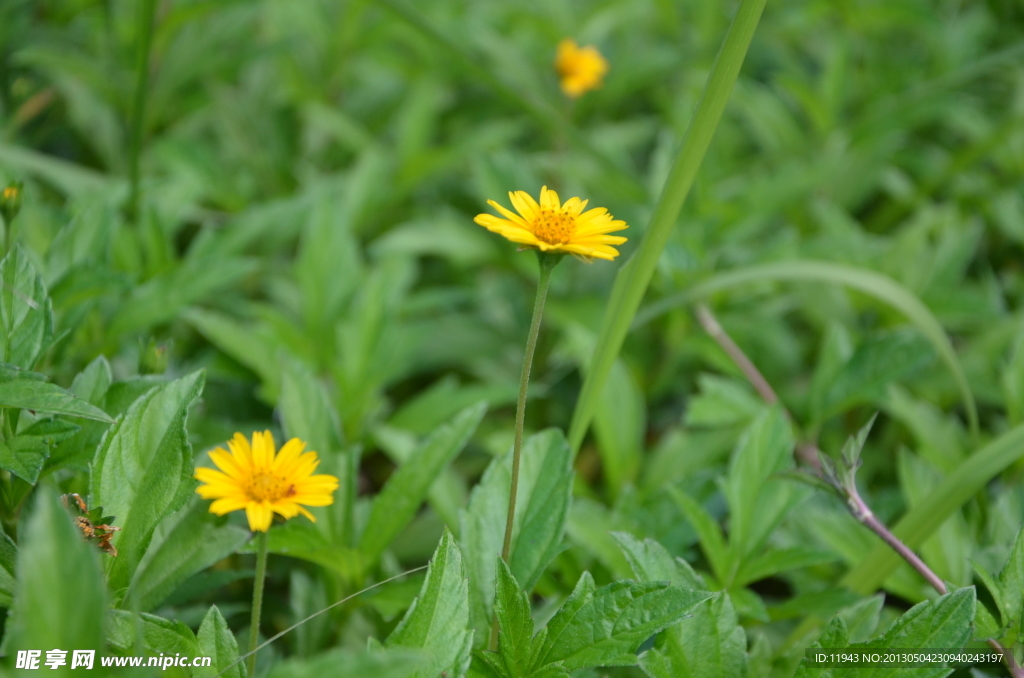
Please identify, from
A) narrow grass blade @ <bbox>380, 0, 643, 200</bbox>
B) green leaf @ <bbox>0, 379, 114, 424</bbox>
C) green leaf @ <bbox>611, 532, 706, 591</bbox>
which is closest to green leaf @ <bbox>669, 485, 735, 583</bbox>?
green leaf @ <bbox>611, 532, 706, 591</bbox>

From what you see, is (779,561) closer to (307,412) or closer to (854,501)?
(854,501)

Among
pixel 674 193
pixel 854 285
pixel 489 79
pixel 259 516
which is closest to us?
pixel 259 516

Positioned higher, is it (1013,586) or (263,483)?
(263,483)

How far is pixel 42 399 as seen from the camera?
2.88 ft

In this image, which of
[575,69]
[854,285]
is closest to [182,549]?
[854,285]

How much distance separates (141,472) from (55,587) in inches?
12.0

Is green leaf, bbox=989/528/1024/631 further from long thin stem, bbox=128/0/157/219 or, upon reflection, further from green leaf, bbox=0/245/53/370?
long thin stem, bbox=128/0/157/219

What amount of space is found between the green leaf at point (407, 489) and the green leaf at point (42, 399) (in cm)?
42

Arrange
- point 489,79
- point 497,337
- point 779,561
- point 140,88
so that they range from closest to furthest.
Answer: point 779,561, point 140,88, point 489,79, point 497,337

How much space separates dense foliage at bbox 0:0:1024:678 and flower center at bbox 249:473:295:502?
0.12m

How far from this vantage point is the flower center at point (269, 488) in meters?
0.85

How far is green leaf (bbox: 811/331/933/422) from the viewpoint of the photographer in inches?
60.0

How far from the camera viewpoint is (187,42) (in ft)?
6.94

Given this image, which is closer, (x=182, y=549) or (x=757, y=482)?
(x=182, y=549)
